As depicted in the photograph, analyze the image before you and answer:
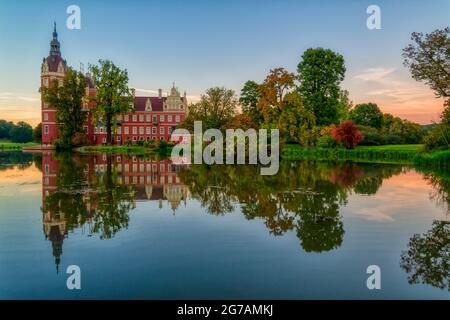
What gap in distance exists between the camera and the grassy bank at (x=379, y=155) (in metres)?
26.0

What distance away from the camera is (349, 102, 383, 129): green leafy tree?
6556cm

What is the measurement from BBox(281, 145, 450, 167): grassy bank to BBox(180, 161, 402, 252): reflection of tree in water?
937 cm

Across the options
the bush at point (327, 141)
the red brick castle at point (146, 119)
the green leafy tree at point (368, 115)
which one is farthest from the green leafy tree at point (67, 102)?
the green leafy tree at point (368, 115)

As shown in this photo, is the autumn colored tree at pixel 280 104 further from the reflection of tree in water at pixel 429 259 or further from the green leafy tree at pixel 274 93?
the reflection of tree in water at pixel 429 259

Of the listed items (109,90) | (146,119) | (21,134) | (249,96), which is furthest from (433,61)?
(21,134)

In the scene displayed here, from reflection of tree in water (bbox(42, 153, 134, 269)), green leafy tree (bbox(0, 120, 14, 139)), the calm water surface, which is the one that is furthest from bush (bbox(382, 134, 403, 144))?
green leafy tree (bbox(0, 120, 14, 139))

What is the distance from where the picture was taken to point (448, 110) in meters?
26.9

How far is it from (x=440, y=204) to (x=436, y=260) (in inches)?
231

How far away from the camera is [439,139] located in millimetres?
27375

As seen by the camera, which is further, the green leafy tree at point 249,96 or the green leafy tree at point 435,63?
the green leafy tree at point 249,96

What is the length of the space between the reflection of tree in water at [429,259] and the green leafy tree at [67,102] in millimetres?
54815

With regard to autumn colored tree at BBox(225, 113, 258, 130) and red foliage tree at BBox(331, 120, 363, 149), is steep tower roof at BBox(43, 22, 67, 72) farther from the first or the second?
red foliage tree at BBox(331, 120, 363, 149)

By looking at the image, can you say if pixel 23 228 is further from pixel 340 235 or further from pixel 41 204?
pixel 340 235

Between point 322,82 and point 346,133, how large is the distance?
10.6 metres
